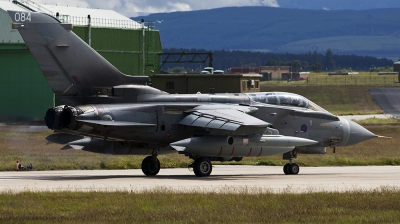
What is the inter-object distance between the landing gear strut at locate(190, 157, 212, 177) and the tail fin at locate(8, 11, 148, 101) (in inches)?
152

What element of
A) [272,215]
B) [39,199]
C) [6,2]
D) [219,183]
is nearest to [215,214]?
[272,215]

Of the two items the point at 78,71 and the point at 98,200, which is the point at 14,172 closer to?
the point at 78,71

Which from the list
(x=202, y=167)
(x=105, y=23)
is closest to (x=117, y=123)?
(x=202, y=167)

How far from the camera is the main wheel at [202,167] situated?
2519 centimetres

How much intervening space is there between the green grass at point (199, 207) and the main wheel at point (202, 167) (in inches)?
222

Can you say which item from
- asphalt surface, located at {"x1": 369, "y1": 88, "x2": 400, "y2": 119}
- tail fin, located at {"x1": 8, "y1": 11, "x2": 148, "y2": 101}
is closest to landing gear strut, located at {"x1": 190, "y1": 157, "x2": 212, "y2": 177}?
tail fin, located at {"x1": 8, "y1": 11, "x2": 148, "y2": 101}

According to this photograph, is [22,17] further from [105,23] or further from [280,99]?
[105,23]

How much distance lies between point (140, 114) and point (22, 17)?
15.6 ft

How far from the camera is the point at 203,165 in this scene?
25266 mm

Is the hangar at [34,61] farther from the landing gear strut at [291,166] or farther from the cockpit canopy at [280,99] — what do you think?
the landing gear strut at [291,166]

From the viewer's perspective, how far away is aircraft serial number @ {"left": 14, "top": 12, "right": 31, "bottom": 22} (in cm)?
2338

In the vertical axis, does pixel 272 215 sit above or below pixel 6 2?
below

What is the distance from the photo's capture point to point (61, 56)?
23938mm

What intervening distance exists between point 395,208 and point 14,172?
51.2 feet
